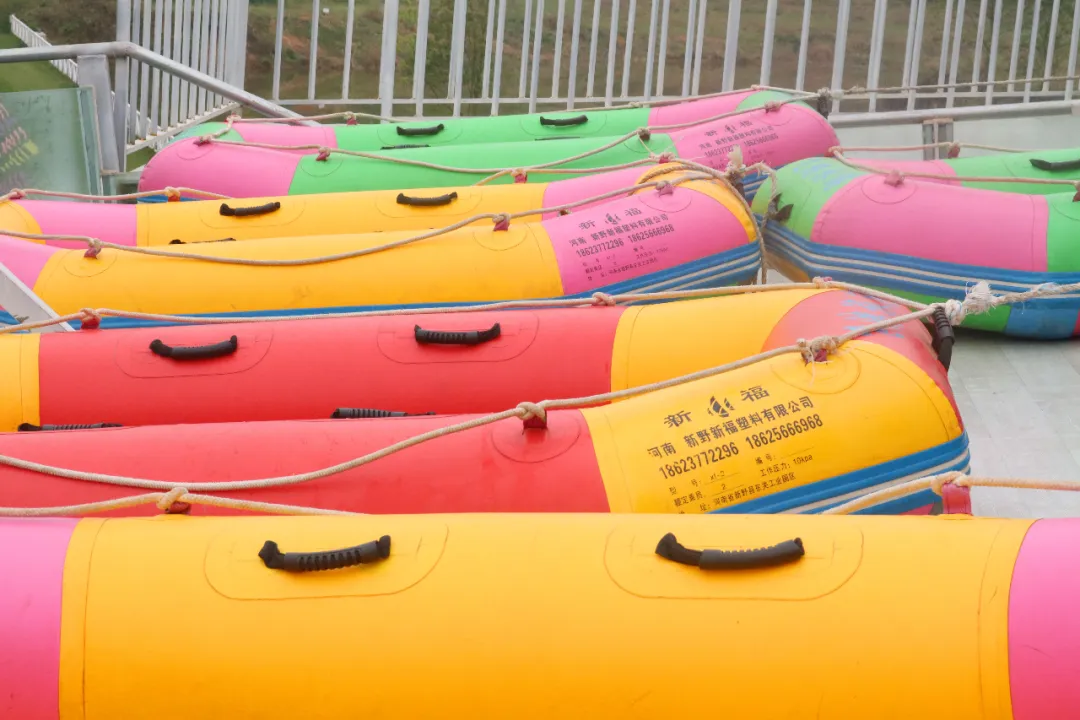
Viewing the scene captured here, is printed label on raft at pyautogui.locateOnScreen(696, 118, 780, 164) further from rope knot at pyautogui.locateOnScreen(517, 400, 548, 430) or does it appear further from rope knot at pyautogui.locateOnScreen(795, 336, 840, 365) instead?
rope knot at pyautogui.locateOnScreen(517, 400, 548, 430)

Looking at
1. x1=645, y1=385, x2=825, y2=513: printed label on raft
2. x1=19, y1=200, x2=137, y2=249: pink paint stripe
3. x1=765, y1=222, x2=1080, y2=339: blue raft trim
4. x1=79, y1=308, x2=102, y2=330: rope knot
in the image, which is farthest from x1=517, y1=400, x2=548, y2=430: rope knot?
x1=19, y1=200, x2=137, y2=249: pink paint stripe

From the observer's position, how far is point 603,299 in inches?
117

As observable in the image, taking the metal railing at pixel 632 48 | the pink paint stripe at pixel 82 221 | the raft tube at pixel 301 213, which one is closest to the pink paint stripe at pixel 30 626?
the raft tube at pixel 301 213

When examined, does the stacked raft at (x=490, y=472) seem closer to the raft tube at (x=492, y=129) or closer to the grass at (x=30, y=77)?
the raft tube at (x=492, y=129)

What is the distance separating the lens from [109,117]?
5035mm

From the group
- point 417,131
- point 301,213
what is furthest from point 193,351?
point 417,131

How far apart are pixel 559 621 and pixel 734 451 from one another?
2.35ft

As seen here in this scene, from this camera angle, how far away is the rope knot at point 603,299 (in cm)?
295

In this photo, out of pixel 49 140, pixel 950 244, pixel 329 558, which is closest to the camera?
pixel 329 558

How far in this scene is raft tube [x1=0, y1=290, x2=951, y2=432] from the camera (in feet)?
→ 9.07

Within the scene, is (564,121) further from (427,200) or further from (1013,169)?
(1013,169)

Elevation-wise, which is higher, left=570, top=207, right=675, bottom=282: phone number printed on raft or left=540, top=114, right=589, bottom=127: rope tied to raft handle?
left=540, top=114, right=589, bottom=127: rope tied to raft handle

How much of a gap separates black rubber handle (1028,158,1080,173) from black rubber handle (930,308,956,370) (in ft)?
5.70

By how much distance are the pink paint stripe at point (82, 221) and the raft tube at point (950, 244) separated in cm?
211
